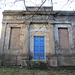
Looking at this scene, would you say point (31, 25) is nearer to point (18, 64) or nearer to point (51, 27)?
point (51, 27)

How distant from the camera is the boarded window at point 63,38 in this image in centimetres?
996

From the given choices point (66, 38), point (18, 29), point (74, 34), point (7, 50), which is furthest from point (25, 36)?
point (74, 34)

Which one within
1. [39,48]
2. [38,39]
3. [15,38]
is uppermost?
[15,38]

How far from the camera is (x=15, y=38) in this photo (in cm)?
1017

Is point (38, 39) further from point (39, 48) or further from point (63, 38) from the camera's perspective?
point (63, 38)

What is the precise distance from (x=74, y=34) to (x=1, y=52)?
8.13 metres

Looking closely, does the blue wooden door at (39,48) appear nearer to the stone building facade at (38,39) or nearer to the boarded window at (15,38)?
the stone building facade at (38,39)

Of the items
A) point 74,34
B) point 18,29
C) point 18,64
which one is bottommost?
point 18,64

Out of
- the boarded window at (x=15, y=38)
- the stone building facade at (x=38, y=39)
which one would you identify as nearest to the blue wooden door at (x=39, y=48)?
the stone building facade at (x=38, y=39)

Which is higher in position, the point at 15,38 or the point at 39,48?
the point at 15,38

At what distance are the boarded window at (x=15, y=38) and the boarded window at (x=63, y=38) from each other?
472 cm

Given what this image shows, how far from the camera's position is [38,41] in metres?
10.0

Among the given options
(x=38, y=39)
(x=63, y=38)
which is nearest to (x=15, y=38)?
(x=38, y=39)

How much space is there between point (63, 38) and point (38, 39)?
2809 mm
